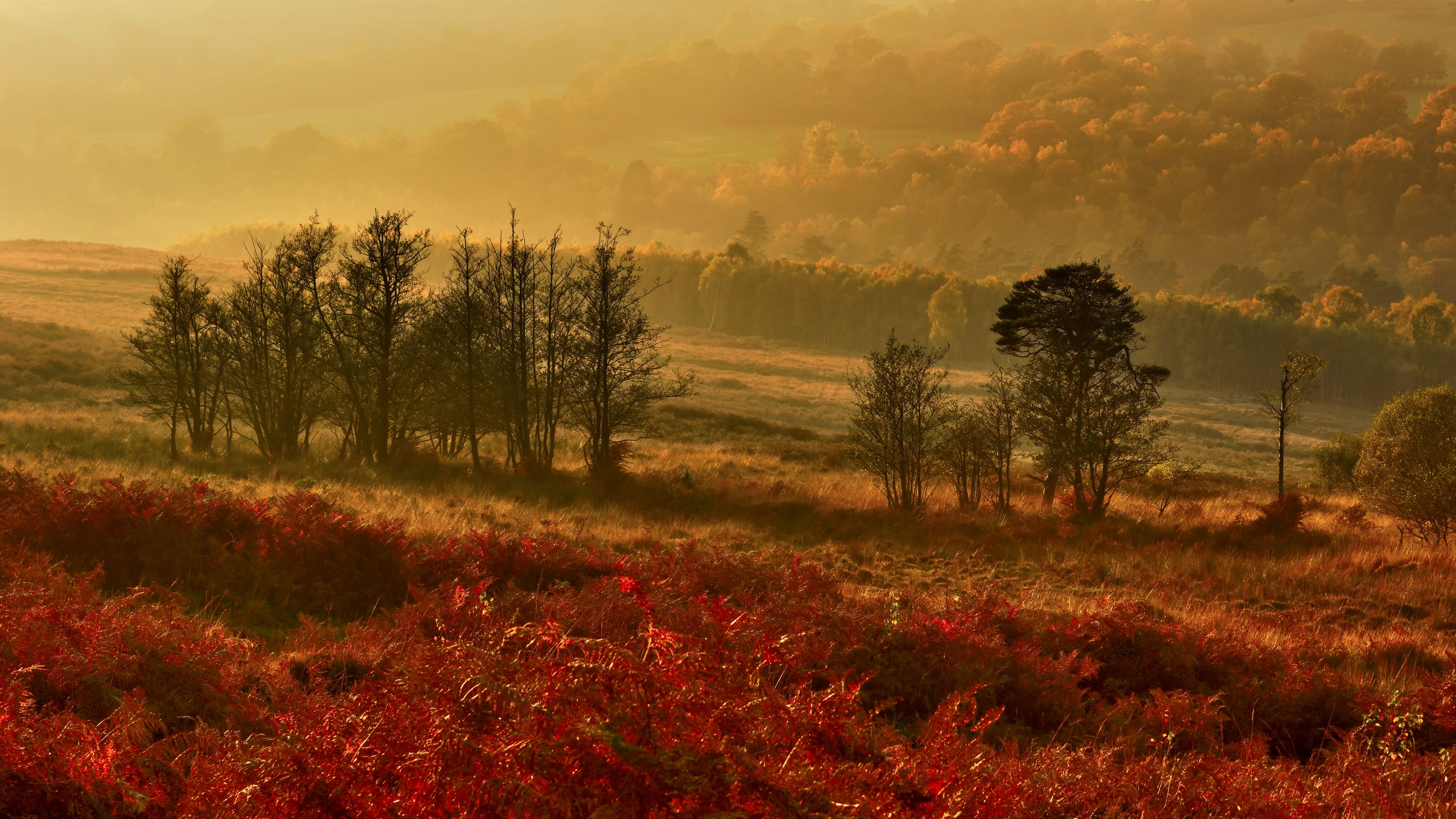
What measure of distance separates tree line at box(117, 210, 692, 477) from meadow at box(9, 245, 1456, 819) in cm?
513

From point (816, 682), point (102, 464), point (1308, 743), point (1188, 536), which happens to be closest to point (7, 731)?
point (816, 682)

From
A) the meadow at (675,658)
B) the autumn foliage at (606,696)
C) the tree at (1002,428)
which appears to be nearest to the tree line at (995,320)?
the tree at (1002,428)

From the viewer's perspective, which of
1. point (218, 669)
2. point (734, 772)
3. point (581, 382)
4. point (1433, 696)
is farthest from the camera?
point (581, 382)

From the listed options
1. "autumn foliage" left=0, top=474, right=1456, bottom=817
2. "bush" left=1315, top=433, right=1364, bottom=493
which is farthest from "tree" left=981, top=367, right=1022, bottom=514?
"bush" left=1315, top=433, right=1364, bottom=493

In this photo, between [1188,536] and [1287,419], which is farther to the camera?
[1287,419]

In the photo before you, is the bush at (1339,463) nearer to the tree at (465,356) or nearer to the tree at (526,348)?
the tree at (526,348)

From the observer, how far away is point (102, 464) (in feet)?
63.1

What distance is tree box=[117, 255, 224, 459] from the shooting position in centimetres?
2664

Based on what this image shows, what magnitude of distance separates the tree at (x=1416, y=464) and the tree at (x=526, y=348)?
25089 millimetres

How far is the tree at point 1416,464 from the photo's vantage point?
2203cm

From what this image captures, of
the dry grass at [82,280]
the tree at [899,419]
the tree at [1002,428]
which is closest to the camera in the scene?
the tree at [899,419]

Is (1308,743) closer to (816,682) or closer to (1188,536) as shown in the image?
(816,682)

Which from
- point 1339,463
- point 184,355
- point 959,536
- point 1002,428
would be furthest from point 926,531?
→ point 1339,463

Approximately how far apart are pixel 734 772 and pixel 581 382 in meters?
26.0
